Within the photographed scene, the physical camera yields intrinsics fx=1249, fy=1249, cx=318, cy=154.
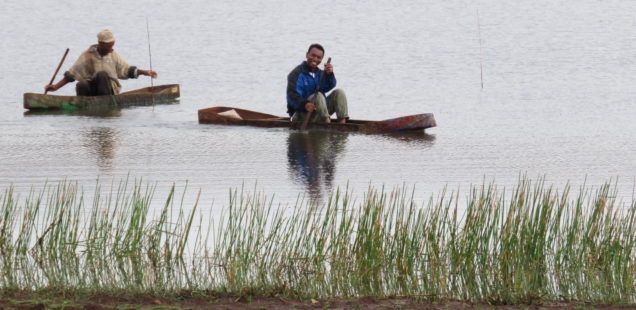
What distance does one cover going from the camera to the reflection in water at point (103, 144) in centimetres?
1316

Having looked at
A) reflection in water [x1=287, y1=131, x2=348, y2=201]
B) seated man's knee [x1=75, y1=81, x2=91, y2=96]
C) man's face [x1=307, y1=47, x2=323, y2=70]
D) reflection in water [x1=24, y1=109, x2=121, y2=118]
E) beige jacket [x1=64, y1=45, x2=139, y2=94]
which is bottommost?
reflection in water [x1=287, y1=131, x2=348, y2=201]

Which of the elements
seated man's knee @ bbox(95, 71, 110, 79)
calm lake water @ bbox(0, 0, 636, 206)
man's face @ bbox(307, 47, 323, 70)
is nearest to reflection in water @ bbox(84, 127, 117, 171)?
calm lake water @ bbox(0, 0, 636, 206)

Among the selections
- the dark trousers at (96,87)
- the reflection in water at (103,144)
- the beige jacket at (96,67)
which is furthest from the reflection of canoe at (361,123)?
the dark trousers at (96,87)

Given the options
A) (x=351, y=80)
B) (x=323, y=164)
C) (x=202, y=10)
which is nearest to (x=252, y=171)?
(x=323, y=164)

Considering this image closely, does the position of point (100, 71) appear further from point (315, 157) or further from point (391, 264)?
point (391, 264)

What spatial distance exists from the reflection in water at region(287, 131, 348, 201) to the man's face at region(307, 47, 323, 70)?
0.89 metres

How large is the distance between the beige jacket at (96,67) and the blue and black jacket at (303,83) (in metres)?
4.10

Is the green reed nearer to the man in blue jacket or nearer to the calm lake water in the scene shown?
the calm lake water

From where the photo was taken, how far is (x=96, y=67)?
61.6 feet

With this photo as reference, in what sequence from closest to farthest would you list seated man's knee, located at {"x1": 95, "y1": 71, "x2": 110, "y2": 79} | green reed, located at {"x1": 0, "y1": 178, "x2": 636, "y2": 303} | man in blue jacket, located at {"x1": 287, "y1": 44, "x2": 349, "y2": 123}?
green reed, located at {"x1": 0, "y1": 178, "x2": 636, "y2": 303} → man in blue jacket, located at {"x1": 287, "y1": 44, "x2": 349, "y2": 123} → seated man's knee, located at {"x1": 95, "y1": 71, "x2": 110, "y2": 79}

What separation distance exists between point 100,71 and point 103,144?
4054 mm

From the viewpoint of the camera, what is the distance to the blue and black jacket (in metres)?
14.9

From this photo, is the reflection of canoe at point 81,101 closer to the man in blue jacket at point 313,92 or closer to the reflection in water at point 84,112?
the reflection in water at point 84,112

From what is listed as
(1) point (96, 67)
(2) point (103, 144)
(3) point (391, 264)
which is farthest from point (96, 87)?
(3) point (391, 264)
